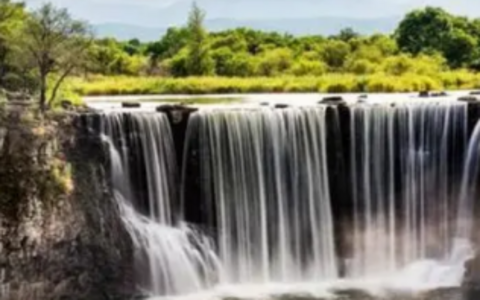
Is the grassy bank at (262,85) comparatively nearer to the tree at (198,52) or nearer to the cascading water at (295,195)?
the tree at (198,52)

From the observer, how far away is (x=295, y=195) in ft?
99.3

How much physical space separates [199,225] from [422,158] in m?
6.93

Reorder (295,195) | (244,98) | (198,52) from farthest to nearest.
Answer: (198,52) → (244,98) → (295,195)

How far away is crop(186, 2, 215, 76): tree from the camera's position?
4669 cm

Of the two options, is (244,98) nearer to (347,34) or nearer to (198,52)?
(198,52)

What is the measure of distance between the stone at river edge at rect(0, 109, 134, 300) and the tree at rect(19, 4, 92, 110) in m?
1.73

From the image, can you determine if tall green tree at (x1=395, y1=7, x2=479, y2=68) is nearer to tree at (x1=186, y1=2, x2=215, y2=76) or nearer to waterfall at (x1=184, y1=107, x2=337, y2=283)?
tree at (x1=186, y1=2, x2=215, y2=76)

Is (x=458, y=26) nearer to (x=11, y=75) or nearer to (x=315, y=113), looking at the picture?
(x=315, y=113)

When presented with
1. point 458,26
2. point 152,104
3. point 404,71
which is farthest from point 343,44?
point 152,104

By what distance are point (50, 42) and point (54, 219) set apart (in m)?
5.02

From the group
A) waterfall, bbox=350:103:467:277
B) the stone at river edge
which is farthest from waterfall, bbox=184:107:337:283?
the stone at river edge

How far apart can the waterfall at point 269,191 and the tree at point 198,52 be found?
54.7 ft

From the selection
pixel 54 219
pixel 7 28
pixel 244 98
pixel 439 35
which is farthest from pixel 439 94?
pixel 439 35

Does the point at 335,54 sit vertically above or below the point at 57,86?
above
